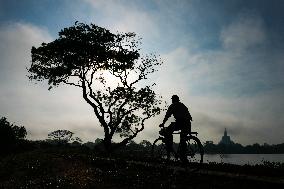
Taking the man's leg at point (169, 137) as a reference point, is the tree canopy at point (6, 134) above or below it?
above

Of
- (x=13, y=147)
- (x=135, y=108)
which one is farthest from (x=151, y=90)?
(x=13, y=147)

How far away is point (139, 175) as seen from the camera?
15.6m

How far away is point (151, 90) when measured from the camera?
5350 centimetres

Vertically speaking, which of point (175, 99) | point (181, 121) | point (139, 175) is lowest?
point (139, 175)

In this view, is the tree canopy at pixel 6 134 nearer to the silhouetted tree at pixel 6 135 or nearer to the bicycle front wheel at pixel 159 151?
the silhouetted tree at pixel 6 135

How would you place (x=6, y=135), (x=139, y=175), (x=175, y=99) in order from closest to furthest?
(x=139, y=175)
(x=175, y=99)
(x=6, y=135)

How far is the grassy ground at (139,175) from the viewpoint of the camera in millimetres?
12002

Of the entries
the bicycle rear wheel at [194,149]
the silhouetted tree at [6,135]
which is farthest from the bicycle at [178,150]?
the silhouetted tree at [6,135]

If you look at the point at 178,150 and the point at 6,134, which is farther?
the point at 6,134

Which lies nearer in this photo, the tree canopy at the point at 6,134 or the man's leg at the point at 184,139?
the man's leg at the point at 184,139

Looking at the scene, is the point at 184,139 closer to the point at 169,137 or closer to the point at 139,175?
the point at 169,137

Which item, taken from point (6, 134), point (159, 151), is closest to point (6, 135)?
point (6, 134)

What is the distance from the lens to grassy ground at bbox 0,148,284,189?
39.4 ft

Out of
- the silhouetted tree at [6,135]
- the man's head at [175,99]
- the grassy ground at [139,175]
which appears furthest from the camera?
the silhouetted tree at [6,135]
